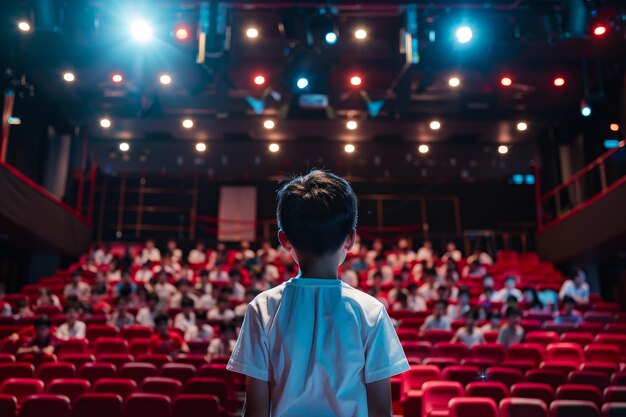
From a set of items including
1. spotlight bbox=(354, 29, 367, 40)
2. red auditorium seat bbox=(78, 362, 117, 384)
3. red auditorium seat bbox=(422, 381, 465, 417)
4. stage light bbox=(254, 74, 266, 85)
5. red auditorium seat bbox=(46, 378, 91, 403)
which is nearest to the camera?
red auditorium seat bbox=(422, 381, 465, 417)

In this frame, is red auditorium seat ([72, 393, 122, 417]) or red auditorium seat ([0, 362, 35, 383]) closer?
red auditorium seat ([72, 393, 122, 417])

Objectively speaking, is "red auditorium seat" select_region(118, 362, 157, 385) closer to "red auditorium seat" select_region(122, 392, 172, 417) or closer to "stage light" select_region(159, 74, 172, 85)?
"red auditorium seat" select_region(122, 392, 172, 417)

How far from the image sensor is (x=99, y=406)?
3.97 metres

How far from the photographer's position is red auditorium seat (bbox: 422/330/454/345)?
6523 millimetres

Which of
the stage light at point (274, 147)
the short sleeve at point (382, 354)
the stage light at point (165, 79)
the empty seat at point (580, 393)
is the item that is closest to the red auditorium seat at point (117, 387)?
the empty seat at point (580, 393)

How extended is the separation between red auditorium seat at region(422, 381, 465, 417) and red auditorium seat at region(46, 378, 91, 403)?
8.24ft

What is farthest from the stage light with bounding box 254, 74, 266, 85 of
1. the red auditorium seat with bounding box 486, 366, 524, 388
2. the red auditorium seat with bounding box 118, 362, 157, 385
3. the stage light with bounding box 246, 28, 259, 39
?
the red auditorium seat with bounding box 486, 366, 524, 388

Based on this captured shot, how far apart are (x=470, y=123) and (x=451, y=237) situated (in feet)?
8.78

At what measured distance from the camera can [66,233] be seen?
10.9 metres

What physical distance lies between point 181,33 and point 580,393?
6.59 metres

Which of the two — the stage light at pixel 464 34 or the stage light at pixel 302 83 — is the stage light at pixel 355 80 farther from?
the stage light at pixel 464 34

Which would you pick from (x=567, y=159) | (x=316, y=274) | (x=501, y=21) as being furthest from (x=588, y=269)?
(x=316, y=274)

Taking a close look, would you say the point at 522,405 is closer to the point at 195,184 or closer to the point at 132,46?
the point at 132,46

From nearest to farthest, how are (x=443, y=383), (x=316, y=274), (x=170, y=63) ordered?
(x=316, y=274), (x=443, y=383), (x=170, y=63)
